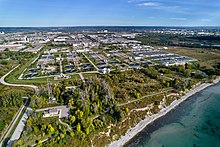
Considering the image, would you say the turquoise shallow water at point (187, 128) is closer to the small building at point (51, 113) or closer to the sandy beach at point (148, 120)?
the sandy beach at point (148, 120)

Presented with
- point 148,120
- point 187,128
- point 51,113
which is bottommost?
point 187,128

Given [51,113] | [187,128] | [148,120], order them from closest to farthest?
1. [51,113]
2. [187,128]
3. [148,120]

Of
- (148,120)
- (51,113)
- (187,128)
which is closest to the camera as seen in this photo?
(51,113)

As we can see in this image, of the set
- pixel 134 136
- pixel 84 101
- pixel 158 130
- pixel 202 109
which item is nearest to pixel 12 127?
pixel 84 101

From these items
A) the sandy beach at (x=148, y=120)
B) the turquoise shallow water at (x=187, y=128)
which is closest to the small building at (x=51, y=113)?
the sandy beach at (x=148, y=120)

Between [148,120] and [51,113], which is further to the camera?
[148,120]

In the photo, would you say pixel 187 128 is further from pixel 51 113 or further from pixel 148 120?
pixel 51 113

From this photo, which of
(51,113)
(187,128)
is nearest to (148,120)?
(187,128)

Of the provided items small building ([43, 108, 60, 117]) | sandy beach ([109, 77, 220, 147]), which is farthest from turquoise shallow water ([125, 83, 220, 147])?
small building ([43, 108, 60, 117])

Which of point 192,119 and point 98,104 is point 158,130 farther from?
point 98,104
